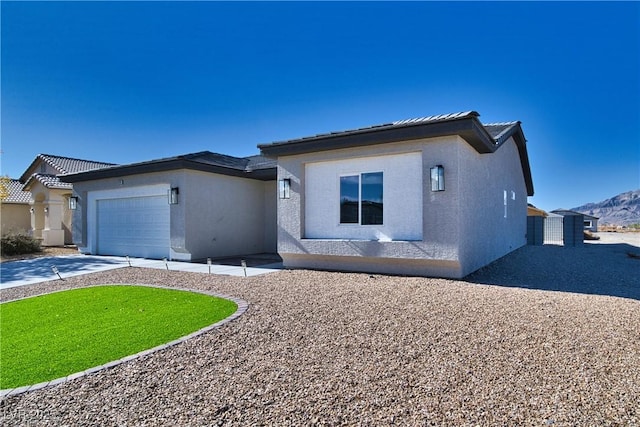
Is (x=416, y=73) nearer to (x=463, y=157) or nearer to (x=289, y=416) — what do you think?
(x=463, y=157)

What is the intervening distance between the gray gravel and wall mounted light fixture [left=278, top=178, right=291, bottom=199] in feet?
17.1

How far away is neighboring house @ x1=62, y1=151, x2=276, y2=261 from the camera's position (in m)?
14.1

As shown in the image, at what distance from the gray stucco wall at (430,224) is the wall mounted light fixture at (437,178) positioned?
0.42 feet

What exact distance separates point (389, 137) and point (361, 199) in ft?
6.67

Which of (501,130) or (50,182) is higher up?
(501,130)

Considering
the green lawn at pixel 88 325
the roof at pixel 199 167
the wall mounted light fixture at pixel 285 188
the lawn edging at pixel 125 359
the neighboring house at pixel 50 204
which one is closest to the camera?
the lawn edging at pixel 125 359

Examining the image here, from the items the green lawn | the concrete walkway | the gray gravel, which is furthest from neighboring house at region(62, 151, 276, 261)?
the gray gravel

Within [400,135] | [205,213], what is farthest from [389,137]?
[205,213]

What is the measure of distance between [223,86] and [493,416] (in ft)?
57.2

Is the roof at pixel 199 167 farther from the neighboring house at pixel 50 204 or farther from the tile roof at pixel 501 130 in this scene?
the tile roof at pixel 501 130

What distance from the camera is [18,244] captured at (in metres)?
17.9

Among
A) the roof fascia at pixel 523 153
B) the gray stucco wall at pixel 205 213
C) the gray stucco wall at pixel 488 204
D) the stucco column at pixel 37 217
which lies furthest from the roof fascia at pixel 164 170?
the roof fascia at pixel 523 153

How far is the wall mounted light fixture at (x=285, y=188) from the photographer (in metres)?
11.5

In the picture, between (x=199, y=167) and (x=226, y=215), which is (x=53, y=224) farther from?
(x=199, y=167)
